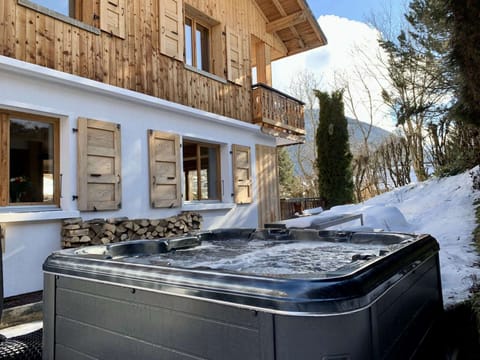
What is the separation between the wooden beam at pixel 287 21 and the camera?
27.6ft

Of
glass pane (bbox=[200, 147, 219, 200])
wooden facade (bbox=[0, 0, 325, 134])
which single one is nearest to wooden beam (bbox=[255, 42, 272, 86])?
wooden facade (bbox=[0, 0, 325, 134])

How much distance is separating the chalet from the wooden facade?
0.06 feet

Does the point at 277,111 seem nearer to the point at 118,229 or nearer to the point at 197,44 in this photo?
the point at 197,44

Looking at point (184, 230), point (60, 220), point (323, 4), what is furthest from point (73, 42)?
point (323, 4)

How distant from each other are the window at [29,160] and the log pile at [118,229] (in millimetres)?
444

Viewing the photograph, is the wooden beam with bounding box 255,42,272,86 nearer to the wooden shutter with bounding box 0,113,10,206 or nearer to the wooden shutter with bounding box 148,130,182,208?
the wooden shutter with bounding box 148,130,182,208

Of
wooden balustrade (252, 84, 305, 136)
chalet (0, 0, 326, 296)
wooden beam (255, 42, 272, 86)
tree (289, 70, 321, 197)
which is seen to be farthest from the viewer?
tree (289, 70, 321, 197)

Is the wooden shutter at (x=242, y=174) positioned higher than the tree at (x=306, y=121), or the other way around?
the tree at (x=306, y=121)

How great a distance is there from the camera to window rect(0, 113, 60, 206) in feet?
12.8

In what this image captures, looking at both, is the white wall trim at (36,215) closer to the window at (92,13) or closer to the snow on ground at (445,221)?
the window at (92,13)

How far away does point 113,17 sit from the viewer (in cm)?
507

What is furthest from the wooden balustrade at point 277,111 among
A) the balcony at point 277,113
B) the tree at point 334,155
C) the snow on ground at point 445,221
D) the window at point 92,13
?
the window at point 92,13

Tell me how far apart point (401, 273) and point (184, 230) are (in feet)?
14.5

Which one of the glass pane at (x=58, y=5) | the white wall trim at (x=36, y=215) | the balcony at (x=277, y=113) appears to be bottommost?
the white wall trim at (x=36, y=215)
